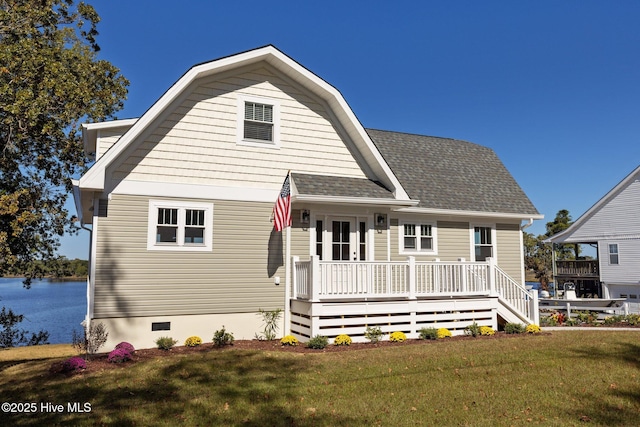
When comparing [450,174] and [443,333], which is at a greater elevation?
[450,174]

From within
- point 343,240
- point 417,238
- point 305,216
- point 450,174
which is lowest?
point 343,240

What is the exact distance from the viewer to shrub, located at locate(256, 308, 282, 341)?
1244cm

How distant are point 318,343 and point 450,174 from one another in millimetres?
9595

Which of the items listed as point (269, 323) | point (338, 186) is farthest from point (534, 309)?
point (269, 323)

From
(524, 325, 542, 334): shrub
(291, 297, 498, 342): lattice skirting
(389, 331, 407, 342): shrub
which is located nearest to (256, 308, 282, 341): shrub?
(291, 297, 498, 342): lattice skirting

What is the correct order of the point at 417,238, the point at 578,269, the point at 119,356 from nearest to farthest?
1. the point at 119,356
2. the point at 417,238
3. the point at 578,269

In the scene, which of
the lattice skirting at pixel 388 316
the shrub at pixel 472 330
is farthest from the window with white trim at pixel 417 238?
the shrub at pixel 472 330

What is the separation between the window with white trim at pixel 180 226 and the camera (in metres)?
11.5

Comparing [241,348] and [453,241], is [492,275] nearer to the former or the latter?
[453,241]

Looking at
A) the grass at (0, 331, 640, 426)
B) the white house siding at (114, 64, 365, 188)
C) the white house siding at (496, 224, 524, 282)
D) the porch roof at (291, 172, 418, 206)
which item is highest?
the white house siding at (114, 64, 365, 188)

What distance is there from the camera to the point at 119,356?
955cm

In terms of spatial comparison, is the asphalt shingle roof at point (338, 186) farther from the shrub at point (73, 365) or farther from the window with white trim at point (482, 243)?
the shrub at point (73, 365)

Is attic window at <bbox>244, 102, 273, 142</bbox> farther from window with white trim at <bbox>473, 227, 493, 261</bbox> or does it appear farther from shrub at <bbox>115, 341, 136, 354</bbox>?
window with white trim at <bbox>473, 227, 493, 261</bbox>

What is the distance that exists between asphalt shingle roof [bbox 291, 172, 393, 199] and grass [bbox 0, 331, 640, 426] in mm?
4341
